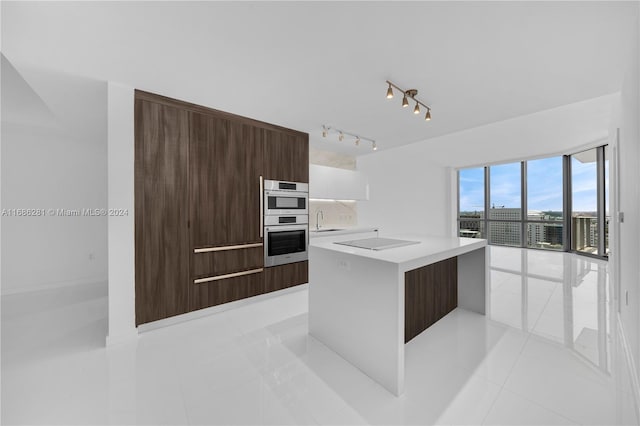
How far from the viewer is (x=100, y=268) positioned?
4.40 meters

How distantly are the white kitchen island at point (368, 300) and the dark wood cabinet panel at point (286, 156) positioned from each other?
1.57 meters

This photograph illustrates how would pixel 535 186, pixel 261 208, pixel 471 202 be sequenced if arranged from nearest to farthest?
1. pixel 261 208
2. pixel 535 186
3. pixel 471 202

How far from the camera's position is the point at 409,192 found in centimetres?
587

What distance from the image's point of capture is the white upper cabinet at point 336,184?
13.7 ft

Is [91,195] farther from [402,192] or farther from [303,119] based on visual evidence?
[402,192]

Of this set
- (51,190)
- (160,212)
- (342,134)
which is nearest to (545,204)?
(342,134)

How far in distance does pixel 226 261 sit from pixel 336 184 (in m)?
2.31

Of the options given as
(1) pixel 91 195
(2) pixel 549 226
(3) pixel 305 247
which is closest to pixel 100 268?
(1) pixel 91 195

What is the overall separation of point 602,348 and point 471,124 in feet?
8.98

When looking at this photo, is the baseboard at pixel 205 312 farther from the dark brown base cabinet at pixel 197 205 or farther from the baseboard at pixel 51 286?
the baseboard at pixel 51 286

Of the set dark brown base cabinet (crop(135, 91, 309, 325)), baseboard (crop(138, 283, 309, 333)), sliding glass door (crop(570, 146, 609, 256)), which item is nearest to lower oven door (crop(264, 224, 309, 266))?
dark brown base cabinet (crop(135, 91, 309, 325))

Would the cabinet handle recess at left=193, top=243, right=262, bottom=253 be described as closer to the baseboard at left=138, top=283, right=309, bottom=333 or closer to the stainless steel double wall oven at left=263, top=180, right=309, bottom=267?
the stainless steel double wall oven at left=263, top=180, right=309, bottom=267

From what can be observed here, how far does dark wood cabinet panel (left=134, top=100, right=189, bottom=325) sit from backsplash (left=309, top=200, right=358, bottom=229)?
7.74 feet

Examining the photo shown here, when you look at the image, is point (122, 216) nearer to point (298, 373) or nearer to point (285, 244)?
point (285, 244)
